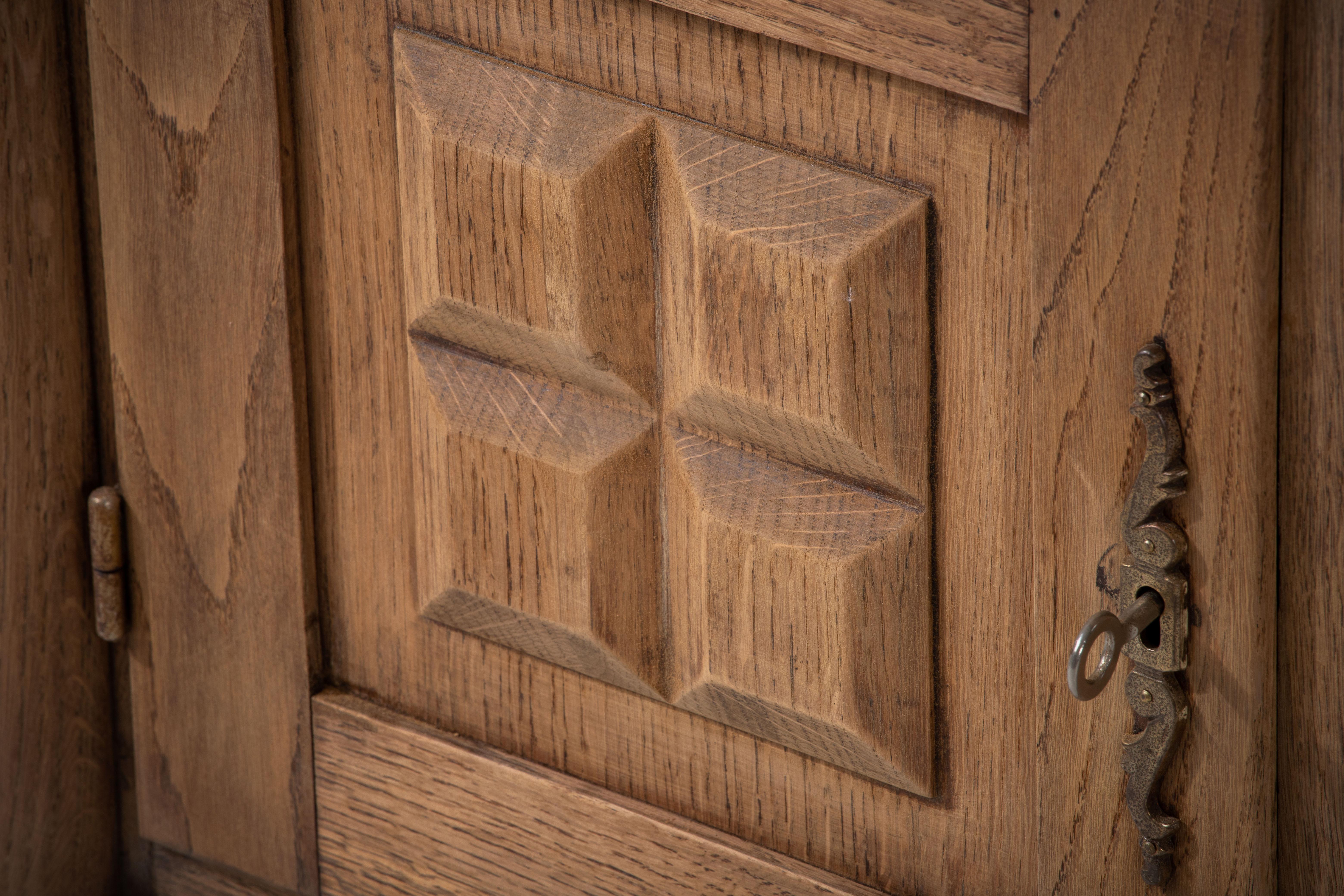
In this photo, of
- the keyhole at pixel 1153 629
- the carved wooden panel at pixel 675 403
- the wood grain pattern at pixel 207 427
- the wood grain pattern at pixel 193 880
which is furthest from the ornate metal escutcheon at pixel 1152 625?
the wood grain pattern at pixel 193 880

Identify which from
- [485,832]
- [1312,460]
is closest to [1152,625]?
[1312,460]

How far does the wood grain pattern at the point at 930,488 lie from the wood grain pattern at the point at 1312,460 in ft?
0.40

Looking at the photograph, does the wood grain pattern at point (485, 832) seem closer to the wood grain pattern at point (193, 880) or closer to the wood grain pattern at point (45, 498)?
the wood grain pattern at point (193, 880)

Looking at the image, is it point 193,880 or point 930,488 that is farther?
point 193,880

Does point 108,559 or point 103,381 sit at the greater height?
point 103,381

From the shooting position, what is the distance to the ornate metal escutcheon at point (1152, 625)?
28.6 inches

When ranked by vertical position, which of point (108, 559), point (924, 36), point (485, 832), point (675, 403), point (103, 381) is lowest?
point (485, 832)

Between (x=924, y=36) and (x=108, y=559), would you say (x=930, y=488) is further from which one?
(x=108, y=559)

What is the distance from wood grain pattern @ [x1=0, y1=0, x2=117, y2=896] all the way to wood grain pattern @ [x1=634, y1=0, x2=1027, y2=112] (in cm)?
53

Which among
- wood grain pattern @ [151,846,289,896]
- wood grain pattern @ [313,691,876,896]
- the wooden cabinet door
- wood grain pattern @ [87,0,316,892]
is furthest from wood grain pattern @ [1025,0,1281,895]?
wood grain pattern @ [151,846,289,896]

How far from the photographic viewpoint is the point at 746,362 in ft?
2.78

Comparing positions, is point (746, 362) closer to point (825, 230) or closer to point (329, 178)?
point (825, 230)

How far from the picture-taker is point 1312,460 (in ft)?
2.31

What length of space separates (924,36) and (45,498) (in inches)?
28.3
